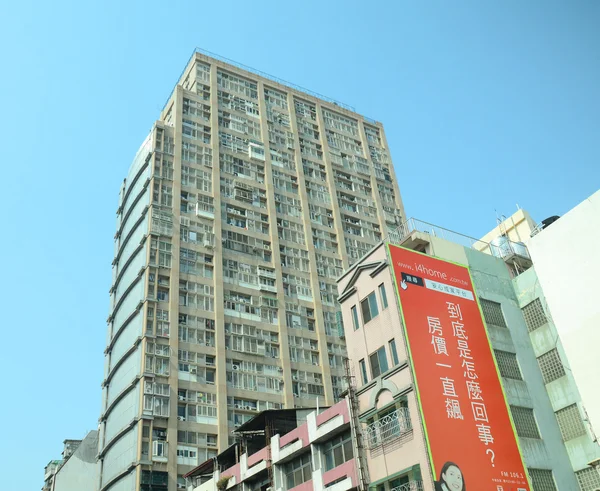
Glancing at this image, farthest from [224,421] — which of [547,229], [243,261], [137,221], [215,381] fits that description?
[547,229]

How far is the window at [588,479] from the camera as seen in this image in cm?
3512

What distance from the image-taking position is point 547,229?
4006 centimetres

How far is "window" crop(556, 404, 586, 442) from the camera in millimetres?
36875

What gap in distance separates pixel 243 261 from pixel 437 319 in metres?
43.4

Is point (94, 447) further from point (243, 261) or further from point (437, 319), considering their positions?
point (437, 319)

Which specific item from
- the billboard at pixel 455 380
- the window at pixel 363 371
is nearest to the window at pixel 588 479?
the billboard at pixel 455 380

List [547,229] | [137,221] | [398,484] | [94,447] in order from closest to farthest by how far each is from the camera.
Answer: [398,484], [547,229], [137,221], [94,447]

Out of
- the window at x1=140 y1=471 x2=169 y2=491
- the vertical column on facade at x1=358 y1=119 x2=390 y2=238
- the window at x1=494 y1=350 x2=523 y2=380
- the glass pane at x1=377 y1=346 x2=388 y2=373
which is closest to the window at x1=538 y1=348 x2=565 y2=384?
the window at x1=494 y1=350 x2=523 y2=380

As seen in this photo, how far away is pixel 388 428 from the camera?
3547 centimetres

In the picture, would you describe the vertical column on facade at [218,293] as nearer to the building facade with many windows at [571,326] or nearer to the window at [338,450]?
the window at [338,450]

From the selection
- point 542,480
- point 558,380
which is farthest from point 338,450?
point 558,380

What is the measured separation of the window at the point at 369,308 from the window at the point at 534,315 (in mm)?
10474

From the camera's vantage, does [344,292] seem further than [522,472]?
Yes

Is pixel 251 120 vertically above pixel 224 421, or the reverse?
pixel 251 120
